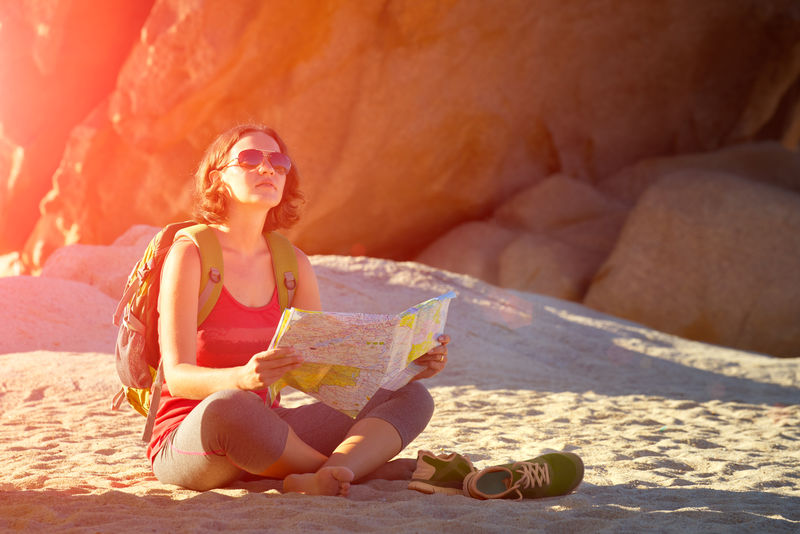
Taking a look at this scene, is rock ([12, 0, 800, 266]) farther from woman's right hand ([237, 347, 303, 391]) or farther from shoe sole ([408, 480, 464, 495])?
woman's right hand ([237, 347, 303, 391])

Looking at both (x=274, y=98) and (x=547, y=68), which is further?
(x=547, y=68)

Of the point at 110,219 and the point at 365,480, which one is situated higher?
the point at 110,219

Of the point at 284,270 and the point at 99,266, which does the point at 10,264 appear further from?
the point at 284,270

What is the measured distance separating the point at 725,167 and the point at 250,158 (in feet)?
38.9

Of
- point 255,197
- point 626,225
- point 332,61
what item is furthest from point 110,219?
point 255,197

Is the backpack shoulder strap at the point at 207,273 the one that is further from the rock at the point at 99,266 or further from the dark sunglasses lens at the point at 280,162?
the rock at the point at 99,266

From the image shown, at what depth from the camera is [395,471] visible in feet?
9.24

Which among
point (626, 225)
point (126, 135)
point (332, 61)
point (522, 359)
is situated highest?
point (332, 61)

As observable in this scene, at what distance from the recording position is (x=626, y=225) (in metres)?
11.2

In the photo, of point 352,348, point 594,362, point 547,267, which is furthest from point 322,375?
point 547,267

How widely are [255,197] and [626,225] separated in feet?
30.3

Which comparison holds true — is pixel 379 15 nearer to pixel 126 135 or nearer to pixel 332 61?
pixel 332 61

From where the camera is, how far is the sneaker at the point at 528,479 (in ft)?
8.55

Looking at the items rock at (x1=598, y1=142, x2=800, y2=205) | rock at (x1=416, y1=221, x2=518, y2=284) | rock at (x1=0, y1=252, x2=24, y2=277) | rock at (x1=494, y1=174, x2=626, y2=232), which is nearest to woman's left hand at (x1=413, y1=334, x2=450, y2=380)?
rock at (x1=416, y1=221, x2=518, y2=284)
